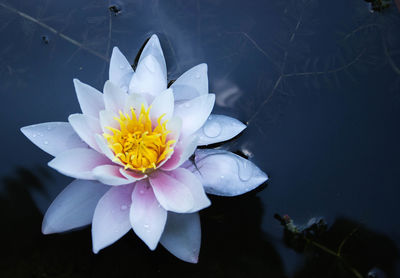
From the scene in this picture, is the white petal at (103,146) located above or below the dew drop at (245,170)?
above

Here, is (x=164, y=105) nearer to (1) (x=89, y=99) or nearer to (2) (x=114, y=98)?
(2) (x=114, y=98)

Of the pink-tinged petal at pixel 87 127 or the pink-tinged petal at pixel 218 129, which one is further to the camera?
the pink-tinged petal at pixel 218 129

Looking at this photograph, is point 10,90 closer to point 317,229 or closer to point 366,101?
point 317,229

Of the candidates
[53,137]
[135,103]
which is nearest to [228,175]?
[135,103]

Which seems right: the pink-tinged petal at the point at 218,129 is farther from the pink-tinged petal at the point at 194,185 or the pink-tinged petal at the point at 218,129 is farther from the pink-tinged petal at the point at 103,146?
the pink-tinged petal at the point at 103,146

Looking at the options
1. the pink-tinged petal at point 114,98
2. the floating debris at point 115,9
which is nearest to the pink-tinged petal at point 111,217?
the pink-tinged petal at point 114,98

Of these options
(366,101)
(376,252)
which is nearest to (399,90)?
(366,101)
